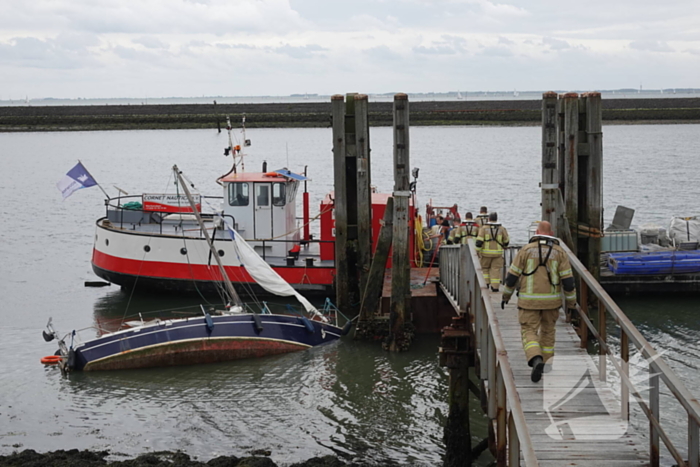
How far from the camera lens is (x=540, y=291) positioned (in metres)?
9.28

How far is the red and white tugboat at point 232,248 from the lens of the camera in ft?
69.3

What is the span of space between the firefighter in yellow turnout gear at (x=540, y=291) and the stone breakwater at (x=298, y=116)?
95578 mm

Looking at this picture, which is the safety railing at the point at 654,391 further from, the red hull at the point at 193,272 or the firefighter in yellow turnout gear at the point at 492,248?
the red hull at the point at 193,272

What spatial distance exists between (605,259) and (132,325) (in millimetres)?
12295

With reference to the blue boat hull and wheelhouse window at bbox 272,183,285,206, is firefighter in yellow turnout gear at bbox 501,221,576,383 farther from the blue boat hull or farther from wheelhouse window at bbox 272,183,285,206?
wheelhouse window at bbox 272,183,285,206

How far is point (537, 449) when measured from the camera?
25.5 ft

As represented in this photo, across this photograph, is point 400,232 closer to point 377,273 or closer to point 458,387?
point 377,273

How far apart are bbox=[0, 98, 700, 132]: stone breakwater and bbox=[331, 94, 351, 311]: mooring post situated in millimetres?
85874

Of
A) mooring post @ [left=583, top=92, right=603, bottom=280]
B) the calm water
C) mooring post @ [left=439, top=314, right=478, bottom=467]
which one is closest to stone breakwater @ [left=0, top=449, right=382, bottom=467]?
the calm water

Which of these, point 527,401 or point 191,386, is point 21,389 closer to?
point 191,386

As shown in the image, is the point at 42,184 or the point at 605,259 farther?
the point at 42,184

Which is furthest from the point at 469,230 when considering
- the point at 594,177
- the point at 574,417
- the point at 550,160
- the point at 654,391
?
the point at 654,391

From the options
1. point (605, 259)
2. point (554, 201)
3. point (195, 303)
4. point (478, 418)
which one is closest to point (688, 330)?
point (605, 259)

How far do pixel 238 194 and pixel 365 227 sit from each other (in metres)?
4.95
